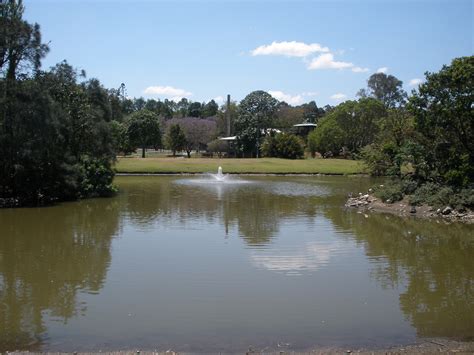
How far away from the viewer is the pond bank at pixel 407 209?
23812mm

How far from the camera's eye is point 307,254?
52.8 ft

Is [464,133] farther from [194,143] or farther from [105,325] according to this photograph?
[194,143]

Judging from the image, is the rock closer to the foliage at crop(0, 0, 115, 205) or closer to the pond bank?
the pond bank

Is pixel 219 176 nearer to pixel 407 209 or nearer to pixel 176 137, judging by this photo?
pixel 407 209

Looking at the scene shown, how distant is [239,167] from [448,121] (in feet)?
114

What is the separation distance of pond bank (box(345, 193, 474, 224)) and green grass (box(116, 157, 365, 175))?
26389 mm

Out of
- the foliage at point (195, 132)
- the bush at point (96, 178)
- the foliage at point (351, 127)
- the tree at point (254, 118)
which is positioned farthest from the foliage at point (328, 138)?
the bush at point (96, 178)

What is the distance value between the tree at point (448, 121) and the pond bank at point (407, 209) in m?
1.96

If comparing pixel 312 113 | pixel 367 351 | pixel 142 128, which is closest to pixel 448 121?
pixel 367 351

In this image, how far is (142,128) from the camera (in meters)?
77.3

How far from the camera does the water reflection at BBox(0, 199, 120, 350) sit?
9702mm

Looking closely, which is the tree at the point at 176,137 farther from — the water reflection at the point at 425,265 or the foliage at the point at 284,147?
the water reflection at the point at 425,265

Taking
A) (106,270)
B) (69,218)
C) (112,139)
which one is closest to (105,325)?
(106,270)

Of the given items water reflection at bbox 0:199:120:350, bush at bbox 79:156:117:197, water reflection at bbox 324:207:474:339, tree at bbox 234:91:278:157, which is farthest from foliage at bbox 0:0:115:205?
tree at bbox 234:91:278:157
